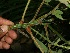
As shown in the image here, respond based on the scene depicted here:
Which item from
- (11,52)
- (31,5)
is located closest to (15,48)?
(11,52)

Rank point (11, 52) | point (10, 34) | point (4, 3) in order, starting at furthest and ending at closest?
1. point (4, 3)
2. point (11, 52)
3. point (10, 34)

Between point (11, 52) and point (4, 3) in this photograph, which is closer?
point (11, 52)

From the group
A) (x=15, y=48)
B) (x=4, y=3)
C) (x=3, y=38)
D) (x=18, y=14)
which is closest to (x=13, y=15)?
(x=18, y=14)

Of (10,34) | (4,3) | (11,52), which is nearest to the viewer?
(10,34)

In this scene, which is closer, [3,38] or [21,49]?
[3,38]

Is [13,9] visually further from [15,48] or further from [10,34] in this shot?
[10,34]

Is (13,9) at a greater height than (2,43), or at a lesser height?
greater

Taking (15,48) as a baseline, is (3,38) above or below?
above

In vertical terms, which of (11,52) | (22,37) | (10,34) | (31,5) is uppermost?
(31,5)

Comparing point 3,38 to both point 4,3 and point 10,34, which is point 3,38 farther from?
point 4,3
